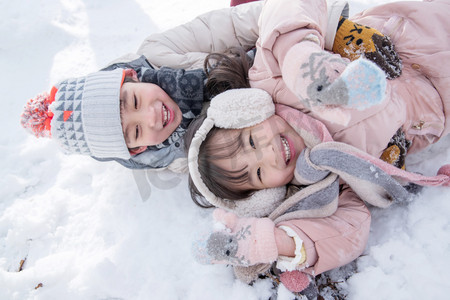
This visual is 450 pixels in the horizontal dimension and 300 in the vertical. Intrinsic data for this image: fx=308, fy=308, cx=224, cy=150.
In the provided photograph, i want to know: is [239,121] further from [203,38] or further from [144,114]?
[203,38]

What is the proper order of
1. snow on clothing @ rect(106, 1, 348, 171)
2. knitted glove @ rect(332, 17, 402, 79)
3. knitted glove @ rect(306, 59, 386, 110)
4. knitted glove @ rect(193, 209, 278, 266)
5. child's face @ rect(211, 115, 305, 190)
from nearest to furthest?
knitted glove @ rect(306, 59, 386, 110) < knitted glove @ rect(193, 209, 278, 266) < child's face @ rect(211, 115, 305, 190) < knitted glove @ rect(332, 17, 402, 79) < snow on clothing @ rect(106, 1, 348, 171)

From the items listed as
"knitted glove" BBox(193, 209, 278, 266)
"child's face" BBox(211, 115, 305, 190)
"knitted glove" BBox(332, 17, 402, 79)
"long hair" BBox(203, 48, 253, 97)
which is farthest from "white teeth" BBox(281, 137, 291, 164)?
"knitted glove" BBox(332, 17, 402, 79)

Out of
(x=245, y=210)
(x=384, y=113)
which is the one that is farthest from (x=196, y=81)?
(x=384, y=113)

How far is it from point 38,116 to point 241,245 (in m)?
1.13

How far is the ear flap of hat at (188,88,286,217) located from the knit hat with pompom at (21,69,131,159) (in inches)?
16.1

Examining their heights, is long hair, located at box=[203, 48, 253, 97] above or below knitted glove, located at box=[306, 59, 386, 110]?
below

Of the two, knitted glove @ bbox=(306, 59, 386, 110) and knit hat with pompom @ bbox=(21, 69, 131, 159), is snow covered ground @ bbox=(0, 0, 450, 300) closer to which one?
knit hat with pompom @ bbox=(21, 69, 131, 159)

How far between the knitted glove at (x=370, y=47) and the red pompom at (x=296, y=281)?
3.06 ft

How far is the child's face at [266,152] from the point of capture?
122cm

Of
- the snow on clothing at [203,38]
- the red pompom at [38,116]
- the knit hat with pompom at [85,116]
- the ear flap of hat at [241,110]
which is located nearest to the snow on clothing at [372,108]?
the ear flap of hat at [241,110]

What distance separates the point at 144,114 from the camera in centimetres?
139

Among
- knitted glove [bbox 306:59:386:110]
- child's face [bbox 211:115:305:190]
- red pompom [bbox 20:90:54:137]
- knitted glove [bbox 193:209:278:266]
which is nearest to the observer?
knitted glove [bbox 306:59:386:110]

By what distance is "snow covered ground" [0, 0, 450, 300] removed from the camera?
1.14m

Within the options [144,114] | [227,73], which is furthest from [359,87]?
[144,114]
